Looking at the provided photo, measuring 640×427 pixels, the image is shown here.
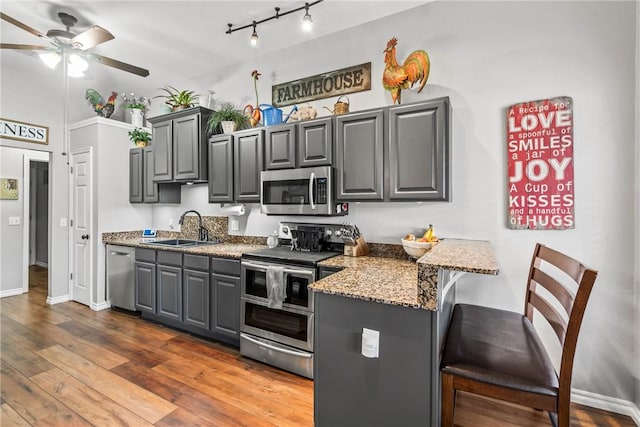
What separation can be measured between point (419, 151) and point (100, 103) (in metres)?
4.25

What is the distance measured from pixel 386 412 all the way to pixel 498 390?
0.49m

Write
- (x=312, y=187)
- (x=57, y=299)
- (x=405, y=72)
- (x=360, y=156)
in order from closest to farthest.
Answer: (x=405, y=72) < (x=360, y=156) < (x=312, y=187) < (x=57, y=299)

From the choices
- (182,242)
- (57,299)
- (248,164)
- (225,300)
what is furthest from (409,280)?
(57,299)

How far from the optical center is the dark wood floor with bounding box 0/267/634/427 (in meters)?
1.87

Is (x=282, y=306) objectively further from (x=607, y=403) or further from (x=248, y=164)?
(x=607, y=403)

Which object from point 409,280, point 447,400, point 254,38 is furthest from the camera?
point 254,38

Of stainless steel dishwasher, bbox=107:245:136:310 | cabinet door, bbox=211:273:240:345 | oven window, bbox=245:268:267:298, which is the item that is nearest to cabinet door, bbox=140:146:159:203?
stainless steel dishwasher, bbox=107:245:136:310

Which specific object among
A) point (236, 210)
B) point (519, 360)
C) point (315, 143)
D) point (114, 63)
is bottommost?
point (519, 360)

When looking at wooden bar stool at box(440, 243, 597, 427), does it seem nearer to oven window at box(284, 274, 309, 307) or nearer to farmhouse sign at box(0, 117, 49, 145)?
oven window at box(284, 274, 309, 307)

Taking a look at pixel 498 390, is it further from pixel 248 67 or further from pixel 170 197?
pixel 170 197

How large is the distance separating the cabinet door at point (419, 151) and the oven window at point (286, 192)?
2.52ft

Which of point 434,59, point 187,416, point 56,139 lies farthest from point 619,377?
point 56,139

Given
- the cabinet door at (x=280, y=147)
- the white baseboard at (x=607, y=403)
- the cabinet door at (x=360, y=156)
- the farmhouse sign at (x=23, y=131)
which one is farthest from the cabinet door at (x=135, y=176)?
the white baseboard at (x=607, y=403)

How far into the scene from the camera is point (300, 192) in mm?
2699
